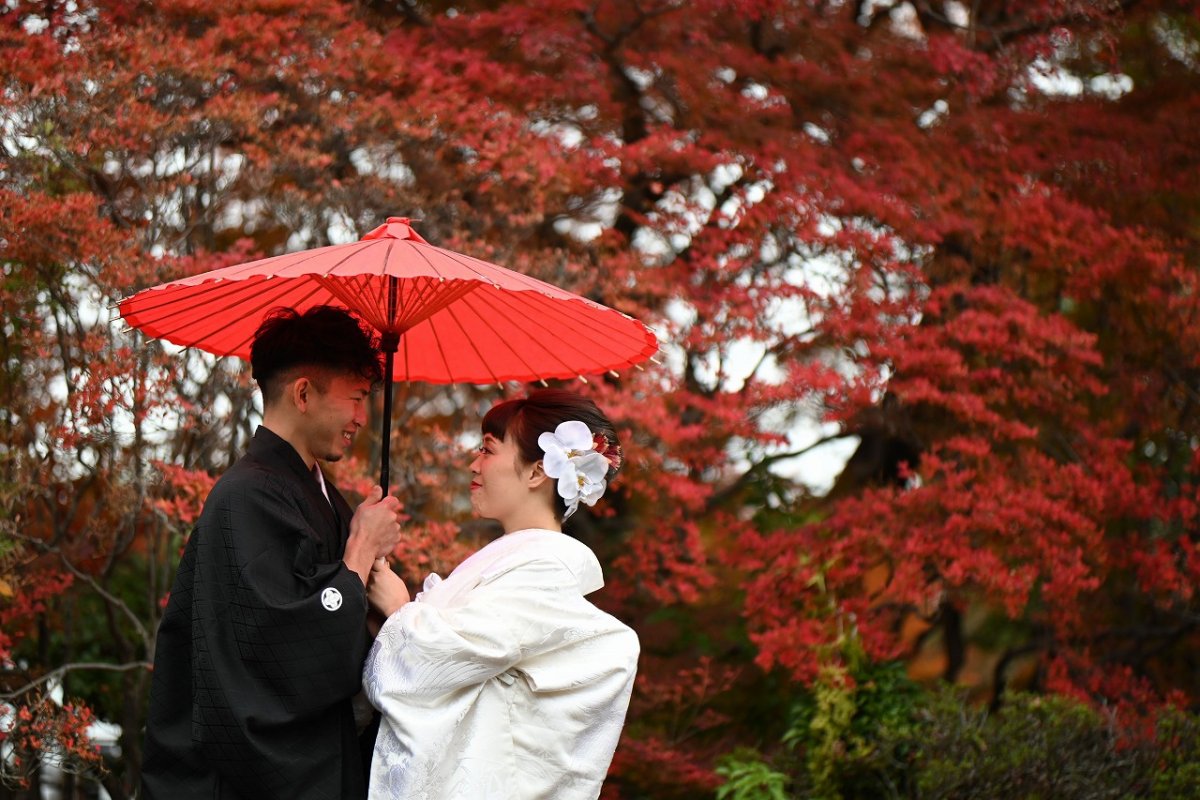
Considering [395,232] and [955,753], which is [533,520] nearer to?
[395,232]

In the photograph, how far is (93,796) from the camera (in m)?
6.57

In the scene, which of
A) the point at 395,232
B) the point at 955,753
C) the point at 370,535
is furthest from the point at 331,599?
the point at 955,753

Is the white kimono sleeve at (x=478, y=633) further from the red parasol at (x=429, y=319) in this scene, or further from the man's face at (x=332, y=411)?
the red parasol at (x=429, y=319)

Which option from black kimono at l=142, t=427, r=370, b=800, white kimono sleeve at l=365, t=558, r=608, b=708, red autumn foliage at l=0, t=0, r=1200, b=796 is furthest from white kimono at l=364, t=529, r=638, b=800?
red autumn foliage at l=0, t=0, r=1200, b=796

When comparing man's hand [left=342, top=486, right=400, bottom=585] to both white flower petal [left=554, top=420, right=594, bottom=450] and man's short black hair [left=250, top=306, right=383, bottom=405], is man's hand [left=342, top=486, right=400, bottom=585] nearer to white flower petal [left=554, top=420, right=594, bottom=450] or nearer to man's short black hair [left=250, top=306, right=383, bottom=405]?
man's short black hair [left=250, top=306, right=383, bottom=405]

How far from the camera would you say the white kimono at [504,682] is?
268 centimetres

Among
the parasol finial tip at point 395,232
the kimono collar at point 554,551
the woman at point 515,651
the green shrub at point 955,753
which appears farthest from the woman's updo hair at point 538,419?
the green shrub at point 955,753

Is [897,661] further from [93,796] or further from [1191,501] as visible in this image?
[93,796]

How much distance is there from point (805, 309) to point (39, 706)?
142 inches

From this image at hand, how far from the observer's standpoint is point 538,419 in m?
2.95

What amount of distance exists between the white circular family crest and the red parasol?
50 cm

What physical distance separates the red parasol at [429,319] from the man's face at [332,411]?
19 centimetres

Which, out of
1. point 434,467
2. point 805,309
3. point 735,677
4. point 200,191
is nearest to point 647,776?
point 735,677

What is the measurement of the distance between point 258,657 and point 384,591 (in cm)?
37
